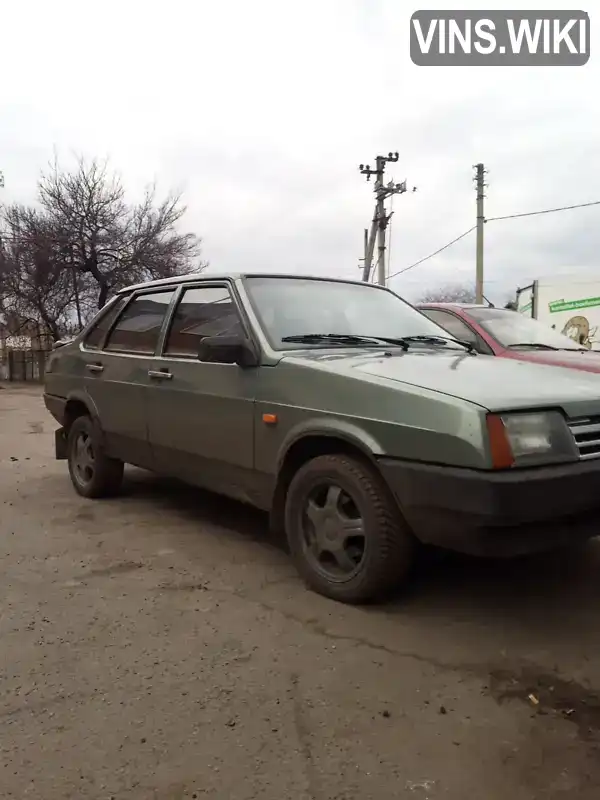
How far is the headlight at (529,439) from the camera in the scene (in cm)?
266

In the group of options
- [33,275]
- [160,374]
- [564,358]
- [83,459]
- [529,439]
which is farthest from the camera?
[33,275]

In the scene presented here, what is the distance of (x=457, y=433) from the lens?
2707mm

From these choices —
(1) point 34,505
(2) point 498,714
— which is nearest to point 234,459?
(2) point 498,714

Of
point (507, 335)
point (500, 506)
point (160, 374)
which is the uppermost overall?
point (507, 335)

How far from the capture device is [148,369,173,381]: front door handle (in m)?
4.30

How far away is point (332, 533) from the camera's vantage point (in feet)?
10.6

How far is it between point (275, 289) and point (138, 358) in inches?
46.5

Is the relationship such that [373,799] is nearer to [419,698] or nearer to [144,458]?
[419,698]

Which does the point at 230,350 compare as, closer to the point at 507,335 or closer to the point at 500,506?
the point at 500,506

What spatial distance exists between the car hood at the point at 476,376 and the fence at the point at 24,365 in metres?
26.2

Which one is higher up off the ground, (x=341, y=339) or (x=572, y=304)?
(x=572, y=304)

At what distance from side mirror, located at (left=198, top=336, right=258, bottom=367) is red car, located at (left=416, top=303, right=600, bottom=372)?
252 cm

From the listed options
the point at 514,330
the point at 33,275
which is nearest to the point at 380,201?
the point at 33,275

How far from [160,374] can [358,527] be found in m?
1.87
